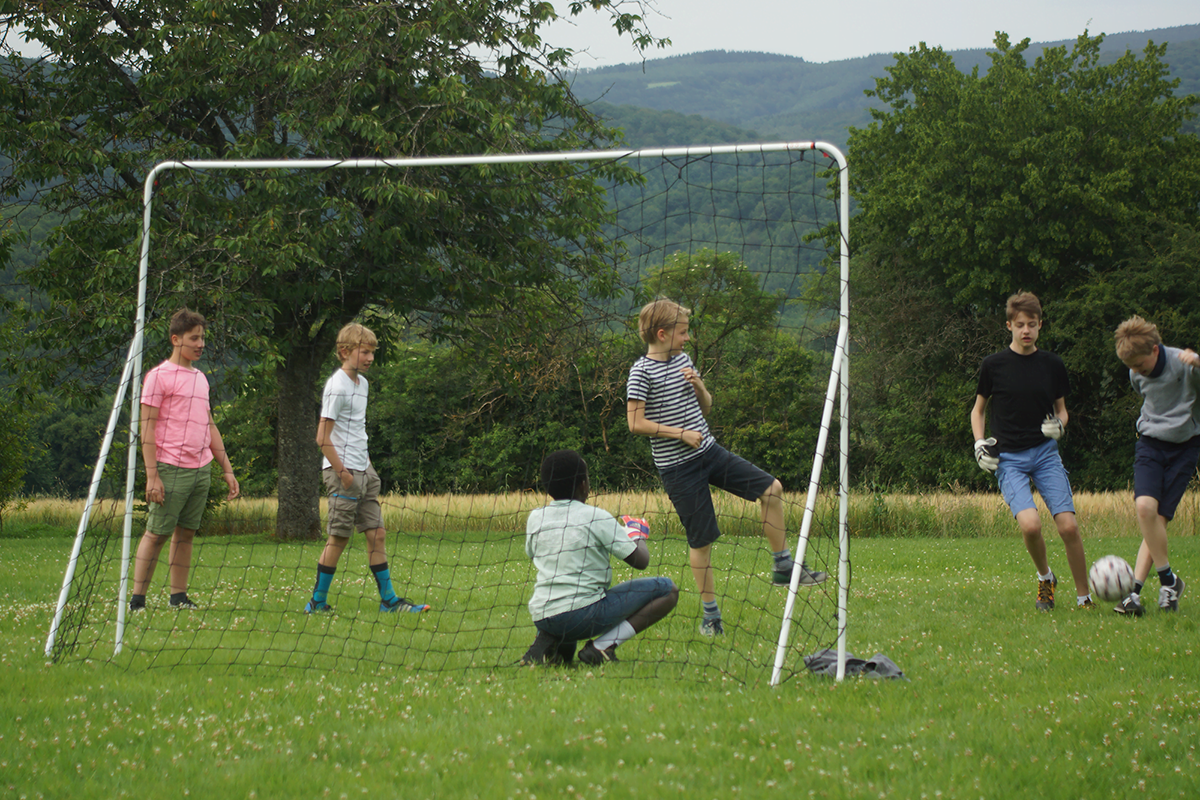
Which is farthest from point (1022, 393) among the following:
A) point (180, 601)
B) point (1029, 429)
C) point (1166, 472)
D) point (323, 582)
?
point (180, 601)

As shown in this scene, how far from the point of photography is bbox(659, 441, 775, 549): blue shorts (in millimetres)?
5141

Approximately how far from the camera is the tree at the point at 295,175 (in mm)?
11938

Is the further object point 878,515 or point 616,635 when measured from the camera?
point 878,515

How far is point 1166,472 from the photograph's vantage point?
235 inches

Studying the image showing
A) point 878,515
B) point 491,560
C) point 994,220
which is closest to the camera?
point 491,560

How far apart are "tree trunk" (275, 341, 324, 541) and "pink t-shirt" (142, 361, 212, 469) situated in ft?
28.7

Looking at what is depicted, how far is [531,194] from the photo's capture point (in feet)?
41.8

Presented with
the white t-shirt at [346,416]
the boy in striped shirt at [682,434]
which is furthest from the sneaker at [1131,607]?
the white t-shirt at [346,416]

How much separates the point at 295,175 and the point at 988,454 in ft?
33.1

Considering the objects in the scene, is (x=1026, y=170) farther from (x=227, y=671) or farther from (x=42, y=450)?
(x=227, y=671)

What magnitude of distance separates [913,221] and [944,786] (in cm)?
3007

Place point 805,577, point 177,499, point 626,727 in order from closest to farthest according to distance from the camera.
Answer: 1. point 626,727
2. point 805,577
3. point 177,499

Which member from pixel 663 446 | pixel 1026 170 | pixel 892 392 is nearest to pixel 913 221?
pixel 1026 170

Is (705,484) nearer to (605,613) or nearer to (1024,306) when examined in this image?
(605,613)
